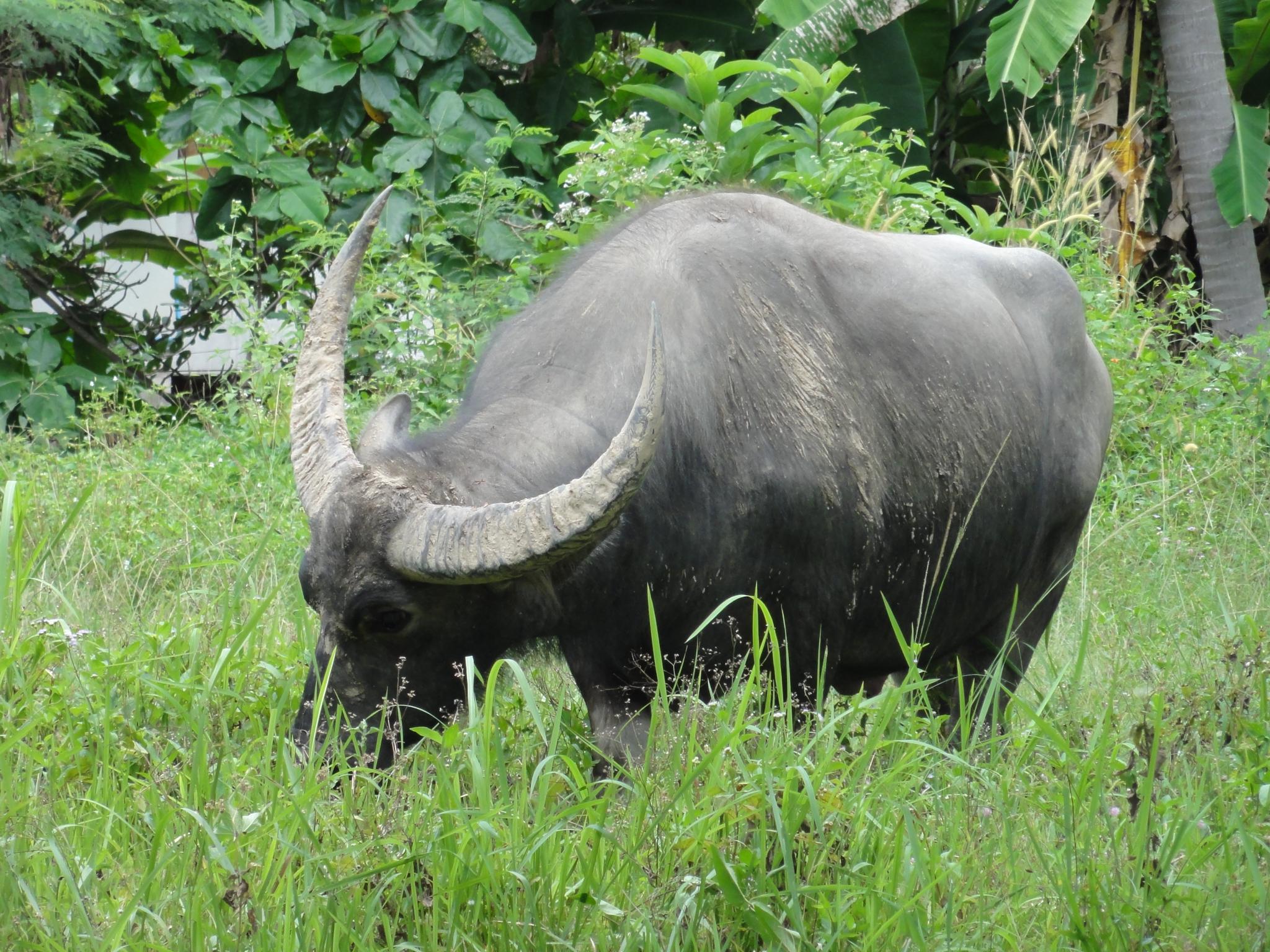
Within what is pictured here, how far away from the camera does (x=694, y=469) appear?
3.13 m

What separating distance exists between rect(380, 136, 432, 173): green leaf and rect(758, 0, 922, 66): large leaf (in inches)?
78.5

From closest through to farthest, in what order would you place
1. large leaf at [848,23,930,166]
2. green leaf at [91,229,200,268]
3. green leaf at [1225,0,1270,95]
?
green leaf at [1225,0,1270,95] < large leaf at [848,23,930,166] < green leaf at [91,229,200,268]

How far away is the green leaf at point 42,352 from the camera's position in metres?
8.00

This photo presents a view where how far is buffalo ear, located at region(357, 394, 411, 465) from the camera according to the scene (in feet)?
10.4

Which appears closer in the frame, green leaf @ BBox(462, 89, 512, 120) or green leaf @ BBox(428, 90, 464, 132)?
green leaf @ BBox(428, 90, 464, 132)

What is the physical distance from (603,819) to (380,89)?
6.59 meters

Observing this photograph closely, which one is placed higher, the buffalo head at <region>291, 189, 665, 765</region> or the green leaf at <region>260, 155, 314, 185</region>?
the green leaf at <region>260, 155, 314, 185</region>

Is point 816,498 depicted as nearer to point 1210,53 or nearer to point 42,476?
point 42,476

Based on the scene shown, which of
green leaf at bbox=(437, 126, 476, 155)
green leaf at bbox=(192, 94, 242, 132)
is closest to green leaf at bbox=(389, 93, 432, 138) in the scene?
green leaf at bbox=(437, 126, 476, 155)

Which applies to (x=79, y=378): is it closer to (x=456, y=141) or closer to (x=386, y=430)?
(x=456, y=141)

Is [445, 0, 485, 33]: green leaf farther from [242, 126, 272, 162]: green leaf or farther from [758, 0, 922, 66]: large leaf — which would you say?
[758, 0, 922, 66]: large leaf

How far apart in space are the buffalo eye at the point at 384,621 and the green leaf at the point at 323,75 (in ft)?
19.3

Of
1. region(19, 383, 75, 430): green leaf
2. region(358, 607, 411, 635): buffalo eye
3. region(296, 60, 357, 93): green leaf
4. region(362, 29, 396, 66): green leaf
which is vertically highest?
region(362, 29, 396, 66): green leaf

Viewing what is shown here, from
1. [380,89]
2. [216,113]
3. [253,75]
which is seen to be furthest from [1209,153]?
[216,113]
